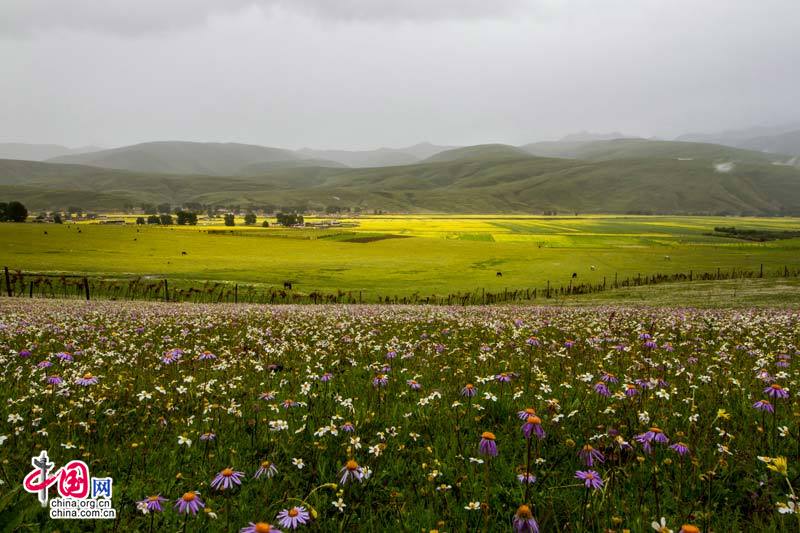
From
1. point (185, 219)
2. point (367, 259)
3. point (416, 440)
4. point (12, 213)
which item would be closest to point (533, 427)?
point (416, 440)

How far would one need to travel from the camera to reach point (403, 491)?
445 cm

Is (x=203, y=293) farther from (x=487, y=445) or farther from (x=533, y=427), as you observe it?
(x=533, y=427)

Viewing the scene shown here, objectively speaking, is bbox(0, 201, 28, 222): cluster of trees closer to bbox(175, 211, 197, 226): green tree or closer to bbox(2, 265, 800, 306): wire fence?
bbox(175, 211, 197, 226): green tree

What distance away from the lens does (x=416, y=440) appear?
5555mm

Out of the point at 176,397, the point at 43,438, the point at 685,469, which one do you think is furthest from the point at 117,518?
the point at 685,469

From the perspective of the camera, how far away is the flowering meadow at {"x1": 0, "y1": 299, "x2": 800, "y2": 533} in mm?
3996

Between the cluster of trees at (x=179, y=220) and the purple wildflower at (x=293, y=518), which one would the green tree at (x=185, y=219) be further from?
the purple wildflower at (x=293, y=518)

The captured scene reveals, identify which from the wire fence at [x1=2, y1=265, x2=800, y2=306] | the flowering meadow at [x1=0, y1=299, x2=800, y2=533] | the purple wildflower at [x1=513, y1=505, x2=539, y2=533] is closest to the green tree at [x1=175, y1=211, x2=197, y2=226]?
the wire fence at [x1=2, y1=265, x2=800, y2=306]

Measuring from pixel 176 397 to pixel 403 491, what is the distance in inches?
170

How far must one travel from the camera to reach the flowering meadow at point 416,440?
13.1ft

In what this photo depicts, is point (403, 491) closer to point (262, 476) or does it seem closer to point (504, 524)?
point (504, 524)

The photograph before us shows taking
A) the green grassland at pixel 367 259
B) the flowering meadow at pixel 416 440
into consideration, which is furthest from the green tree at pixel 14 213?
the flowering meadow at pixel 416 440

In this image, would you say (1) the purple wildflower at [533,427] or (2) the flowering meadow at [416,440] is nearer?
(1) the purple wildflower at [533,427]

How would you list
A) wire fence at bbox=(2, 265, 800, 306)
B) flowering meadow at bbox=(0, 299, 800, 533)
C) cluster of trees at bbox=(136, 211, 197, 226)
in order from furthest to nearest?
cluster of trees at bbox=(136, 211, 197, 226) < wire fence at bbox=(2, 265, 800, 306) < flowering meadow at bbox=(0, 299, 800, 533)
